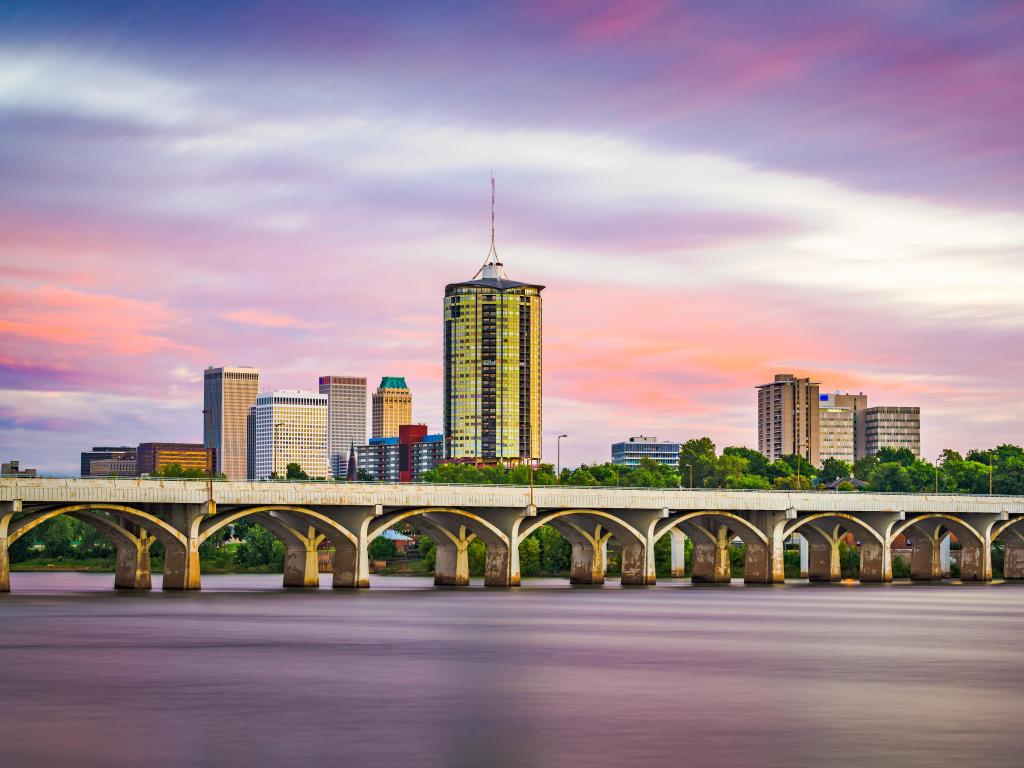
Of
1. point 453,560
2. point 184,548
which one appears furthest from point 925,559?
point 184,548

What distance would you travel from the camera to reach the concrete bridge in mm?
107312

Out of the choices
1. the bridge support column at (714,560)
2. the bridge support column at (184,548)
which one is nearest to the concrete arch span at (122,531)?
the bridge support column at (184,548)

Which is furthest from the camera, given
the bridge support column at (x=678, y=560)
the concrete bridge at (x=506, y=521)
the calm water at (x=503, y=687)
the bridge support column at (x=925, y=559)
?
the bridge support column at (x=678, y=560)

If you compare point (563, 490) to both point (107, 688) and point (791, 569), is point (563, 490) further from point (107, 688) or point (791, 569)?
point (107, 688)

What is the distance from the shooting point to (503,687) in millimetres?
48281

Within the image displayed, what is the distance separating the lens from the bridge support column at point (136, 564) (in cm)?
11681

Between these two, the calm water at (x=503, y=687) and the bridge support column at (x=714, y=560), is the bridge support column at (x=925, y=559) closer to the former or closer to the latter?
the bridge support column at (x=714, y=560)

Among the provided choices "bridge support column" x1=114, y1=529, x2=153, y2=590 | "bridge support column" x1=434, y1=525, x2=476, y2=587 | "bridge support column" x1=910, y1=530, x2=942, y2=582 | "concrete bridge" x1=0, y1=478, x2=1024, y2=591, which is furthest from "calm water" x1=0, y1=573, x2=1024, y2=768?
"bridge support column" x1=910, y1=530, x2=942, y2=582

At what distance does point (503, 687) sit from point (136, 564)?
7479 centimetres

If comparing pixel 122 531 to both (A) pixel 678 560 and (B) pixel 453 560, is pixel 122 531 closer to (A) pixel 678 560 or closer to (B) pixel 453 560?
(B) pixel 453 560

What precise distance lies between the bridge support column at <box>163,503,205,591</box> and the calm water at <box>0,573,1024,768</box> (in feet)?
49.8

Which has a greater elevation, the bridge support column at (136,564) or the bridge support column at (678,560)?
the bridge support column at (136,564)

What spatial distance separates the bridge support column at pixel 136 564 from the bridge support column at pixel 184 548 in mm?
3855

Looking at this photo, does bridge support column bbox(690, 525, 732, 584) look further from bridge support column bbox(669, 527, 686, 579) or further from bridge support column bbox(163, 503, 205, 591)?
bridge support column bbox(163, 503, 205, 591)
